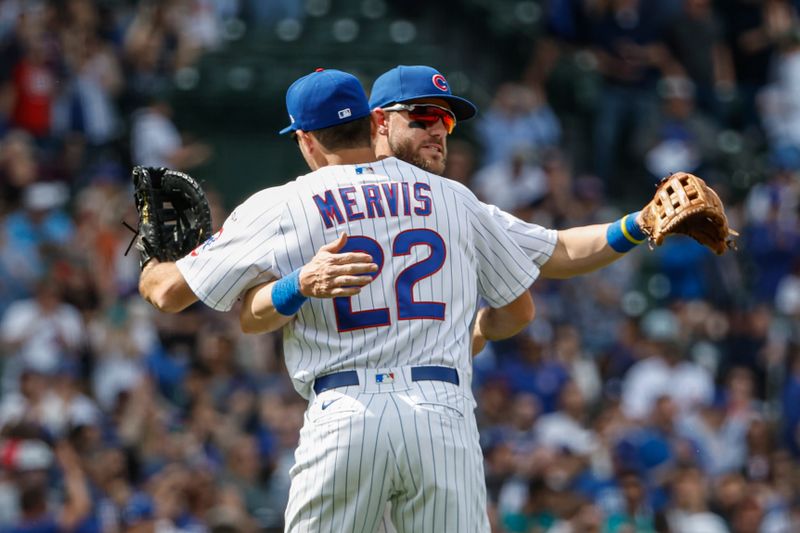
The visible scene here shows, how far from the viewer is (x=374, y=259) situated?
489 centimetres

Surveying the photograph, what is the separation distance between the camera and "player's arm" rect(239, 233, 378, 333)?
4625mm

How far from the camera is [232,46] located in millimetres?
15734

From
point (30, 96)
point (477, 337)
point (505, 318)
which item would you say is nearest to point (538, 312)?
point (30, 96)

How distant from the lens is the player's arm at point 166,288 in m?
5.11

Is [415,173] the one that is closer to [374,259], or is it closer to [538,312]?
[374,259]

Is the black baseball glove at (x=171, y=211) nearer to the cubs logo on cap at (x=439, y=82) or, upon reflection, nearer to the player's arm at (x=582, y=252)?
the cubs logo on cap at (x=439, y=82)

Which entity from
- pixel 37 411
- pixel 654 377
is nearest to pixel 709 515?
pixel 654 377

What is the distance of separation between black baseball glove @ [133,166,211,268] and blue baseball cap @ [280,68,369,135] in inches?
22.9

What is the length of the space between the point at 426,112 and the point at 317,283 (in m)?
1.00

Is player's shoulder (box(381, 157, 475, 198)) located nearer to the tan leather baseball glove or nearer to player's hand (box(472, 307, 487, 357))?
the tan leather baseball glove

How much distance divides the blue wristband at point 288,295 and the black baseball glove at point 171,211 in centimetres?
71

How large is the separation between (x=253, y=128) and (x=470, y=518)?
11.0m

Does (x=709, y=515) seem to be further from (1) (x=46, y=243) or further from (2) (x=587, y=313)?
(1) (x=46, y=243)

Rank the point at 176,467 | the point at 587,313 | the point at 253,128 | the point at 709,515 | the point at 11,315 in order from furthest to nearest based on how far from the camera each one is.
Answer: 1. the point at 253,128
2. the point at 587,313
3. the point at 11,315
4. the point at 709,515
5. the point at 176,467
